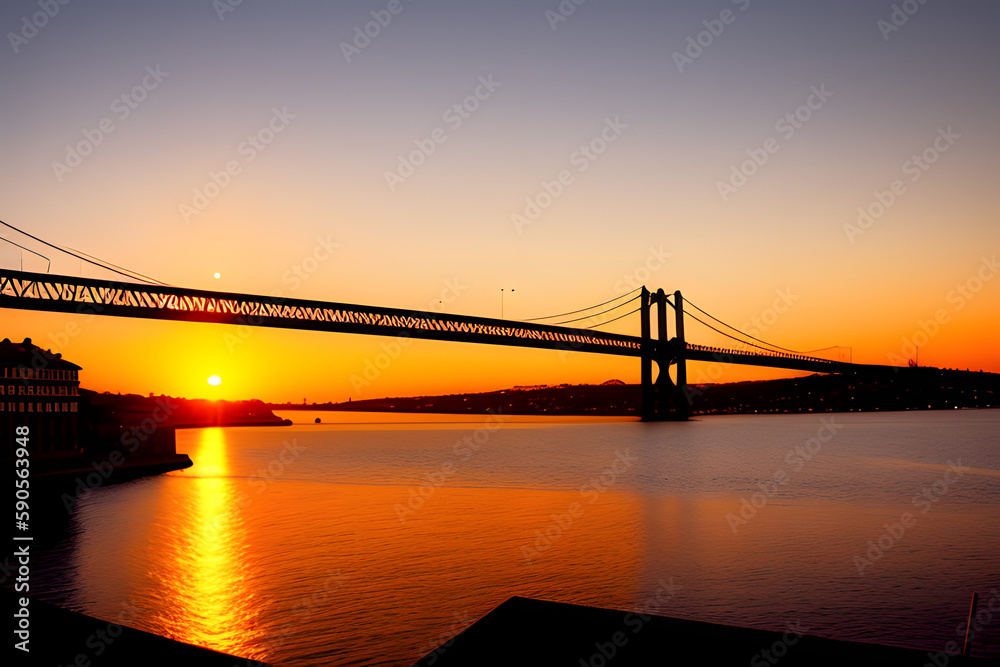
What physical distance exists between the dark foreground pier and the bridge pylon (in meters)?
78.8

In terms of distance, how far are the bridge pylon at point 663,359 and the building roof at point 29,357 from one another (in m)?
61.4

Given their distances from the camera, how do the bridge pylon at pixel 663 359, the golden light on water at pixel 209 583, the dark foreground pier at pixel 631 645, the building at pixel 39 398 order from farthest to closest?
1. the bridge pylon at pixel 663 359
2. the building at pixel 39 398
3. the golden light on water at pixel 209 583
4. the dark foreground pier at pixel 631 645

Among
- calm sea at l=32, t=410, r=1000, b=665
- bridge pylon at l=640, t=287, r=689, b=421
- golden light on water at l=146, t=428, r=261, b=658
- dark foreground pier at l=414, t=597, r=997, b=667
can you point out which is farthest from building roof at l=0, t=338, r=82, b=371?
Answer: bridge pylon at l=640, t=287, r=689, b=421

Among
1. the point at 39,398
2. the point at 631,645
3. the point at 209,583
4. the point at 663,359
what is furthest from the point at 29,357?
the point at 663,359

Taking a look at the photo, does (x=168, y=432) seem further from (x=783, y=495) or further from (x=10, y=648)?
(x=10, y=648)

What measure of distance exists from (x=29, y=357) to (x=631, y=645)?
1417 inches

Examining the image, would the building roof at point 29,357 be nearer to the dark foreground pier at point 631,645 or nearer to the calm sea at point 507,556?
the calm sea at point 507,556

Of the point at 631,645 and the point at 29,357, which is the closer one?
the point at 631,645

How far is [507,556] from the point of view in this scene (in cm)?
1489

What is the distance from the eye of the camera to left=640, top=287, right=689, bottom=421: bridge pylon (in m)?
Answer: 84.3

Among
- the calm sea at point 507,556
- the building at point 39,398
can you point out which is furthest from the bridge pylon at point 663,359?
the building at point 39,398

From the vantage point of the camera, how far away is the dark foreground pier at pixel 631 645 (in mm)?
4773

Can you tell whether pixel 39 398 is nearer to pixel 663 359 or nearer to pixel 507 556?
pixel 507 556

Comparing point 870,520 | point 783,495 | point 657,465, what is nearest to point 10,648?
point 870,520
